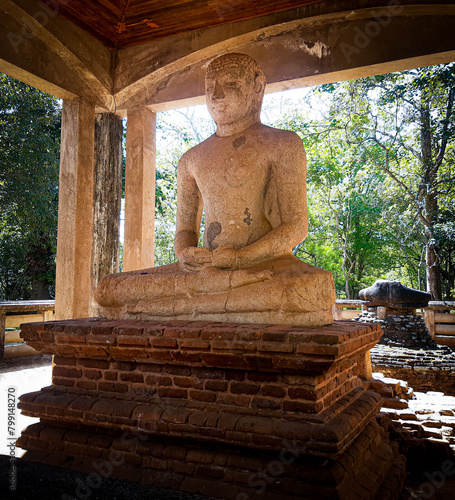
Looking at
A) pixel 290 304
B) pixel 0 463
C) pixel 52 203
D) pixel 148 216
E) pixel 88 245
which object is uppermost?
pixel 52 203

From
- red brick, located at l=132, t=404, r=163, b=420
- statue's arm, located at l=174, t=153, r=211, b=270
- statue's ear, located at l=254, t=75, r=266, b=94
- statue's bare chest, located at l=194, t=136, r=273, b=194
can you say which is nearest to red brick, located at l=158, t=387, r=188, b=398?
red brick, located at l=132, t=404, r=163, b=420

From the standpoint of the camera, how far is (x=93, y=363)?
3.09 metres

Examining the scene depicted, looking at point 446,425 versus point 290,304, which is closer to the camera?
point 290,304

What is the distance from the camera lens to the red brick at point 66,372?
3140 millimetres

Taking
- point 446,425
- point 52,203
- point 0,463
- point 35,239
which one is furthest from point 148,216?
point 35,239

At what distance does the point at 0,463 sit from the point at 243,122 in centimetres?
315

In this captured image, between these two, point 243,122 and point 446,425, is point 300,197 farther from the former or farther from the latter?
point 446,425

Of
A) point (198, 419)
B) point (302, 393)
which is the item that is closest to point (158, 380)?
point (198, 419)

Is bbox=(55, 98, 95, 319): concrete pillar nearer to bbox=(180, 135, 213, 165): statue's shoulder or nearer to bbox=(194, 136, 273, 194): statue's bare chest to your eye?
bbox=(180, 135, 213, 165): statue's shoulder

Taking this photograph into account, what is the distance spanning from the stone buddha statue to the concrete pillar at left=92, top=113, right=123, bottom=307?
6.82 ft

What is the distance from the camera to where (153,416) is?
2.66 m

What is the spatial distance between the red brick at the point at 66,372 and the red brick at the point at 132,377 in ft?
1.29

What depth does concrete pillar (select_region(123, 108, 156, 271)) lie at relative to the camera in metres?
5.71

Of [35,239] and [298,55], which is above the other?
[298,55]
